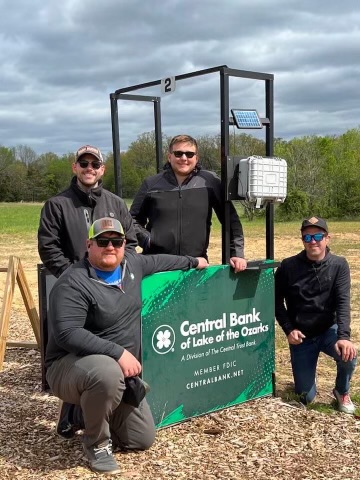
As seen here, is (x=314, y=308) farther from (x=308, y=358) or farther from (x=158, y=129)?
(x=158, y=129)

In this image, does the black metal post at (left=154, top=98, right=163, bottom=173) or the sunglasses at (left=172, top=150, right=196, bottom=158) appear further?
the black metal post at (left=154, top=98, right=163, bottom=173)

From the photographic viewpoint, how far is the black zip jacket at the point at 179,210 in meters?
4.62

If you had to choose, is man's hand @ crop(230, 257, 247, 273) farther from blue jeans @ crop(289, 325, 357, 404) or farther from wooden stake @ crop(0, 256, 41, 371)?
wooden stake @ crop(0, 256, 41, 371)

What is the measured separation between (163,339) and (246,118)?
1810 millimetres

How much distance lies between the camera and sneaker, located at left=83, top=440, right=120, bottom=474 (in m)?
3.62

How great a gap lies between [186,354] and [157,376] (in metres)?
0.30

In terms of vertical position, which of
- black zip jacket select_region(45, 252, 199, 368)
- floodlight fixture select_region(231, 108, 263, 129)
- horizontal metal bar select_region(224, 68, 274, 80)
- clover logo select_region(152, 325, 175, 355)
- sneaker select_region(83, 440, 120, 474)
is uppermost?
horizontal metal bar select_region(224, 68, 274, 80)

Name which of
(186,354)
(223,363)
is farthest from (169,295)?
(223,363)

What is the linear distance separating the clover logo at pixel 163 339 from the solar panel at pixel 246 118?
164cm

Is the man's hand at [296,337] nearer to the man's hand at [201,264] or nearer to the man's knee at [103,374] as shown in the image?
the man's hand at [201,264]

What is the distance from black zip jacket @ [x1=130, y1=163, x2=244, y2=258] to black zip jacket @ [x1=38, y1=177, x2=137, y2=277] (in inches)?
12.5

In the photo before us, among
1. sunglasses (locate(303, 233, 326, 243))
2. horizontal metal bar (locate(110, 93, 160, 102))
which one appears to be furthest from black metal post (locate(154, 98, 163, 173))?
sunglasses (locate(303, 233, 326, 243))

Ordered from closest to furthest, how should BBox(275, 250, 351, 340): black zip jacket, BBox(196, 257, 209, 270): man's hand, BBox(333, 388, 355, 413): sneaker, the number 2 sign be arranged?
BBox(196, 257, 209, 270): man's hand
BBox(333, 388, 355, 413): sneaker
BBox(275, 250, 351, 340): black zip jacket
the number 2 sign

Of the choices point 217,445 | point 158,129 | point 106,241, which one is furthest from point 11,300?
point 217,445
